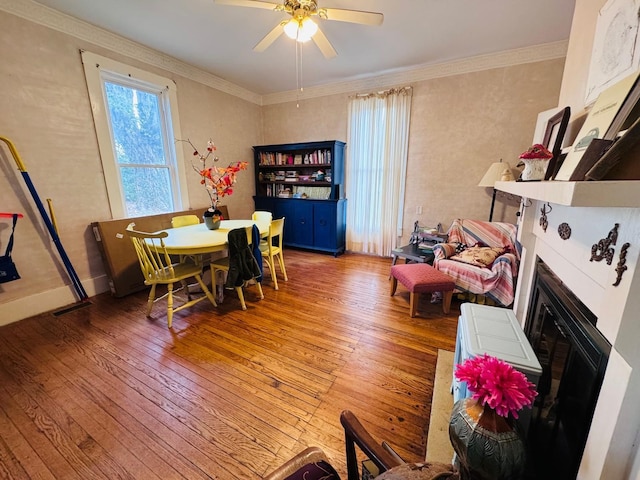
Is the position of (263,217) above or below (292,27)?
below

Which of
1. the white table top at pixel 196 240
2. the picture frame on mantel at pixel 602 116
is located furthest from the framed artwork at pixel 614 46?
the white table top at pixel 196 240

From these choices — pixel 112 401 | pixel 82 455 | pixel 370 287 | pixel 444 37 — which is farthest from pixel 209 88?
pixel 82 455

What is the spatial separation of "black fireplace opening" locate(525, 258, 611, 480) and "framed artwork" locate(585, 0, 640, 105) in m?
0.80

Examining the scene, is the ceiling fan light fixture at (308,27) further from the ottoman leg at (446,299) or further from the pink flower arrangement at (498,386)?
the ottoman leg at (446,299)

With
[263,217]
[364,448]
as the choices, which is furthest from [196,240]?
[364,448]

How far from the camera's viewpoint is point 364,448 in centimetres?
75

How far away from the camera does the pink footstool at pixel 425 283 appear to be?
2.37 meters

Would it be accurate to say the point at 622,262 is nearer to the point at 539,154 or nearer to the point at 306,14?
the point at 539,154

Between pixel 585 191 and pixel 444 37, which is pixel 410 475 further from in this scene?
pixel 444 37

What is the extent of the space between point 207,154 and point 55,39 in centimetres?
174

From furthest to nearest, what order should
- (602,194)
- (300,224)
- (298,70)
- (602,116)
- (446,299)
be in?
(300,224), (298,70), (446,299), (602,116), (602,194)

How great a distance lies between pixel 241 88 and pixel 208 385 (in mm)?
4375

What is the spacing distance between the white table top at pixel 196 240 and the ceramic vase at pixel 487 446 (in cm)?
209

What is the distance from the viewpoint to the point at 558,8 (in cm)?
221
